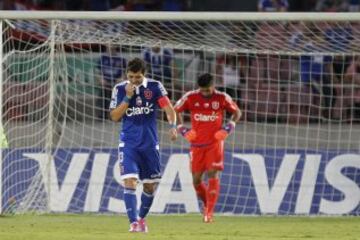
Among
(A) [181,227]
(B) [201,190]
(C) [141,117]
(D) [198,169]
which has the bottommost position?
(B) [201,190]

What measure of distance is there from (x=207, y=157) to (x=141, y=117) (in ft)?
11.4

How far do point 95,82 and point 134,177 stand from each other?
21.0ft

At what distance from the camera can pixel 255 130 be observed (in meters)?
18.7

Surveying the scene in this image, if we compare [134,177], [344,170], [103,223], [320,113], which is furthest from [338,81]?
[134,177]

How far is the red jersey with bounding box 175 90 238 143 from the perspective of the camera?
1620 centimetres

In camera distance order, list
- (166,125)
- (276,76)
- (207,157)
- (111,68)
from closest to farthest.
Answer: (207,157) → (166,125) → (111,68) → (276,76)

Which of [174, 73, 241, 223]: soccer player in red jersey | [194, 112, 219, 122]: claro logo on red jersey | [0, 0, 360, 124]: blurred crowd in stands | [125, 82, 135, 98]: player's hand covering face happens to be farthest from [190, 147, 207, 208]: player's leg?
[125, 82, 135, 98]: player's hand covering face

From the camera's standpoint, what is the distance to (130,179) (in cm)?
1256

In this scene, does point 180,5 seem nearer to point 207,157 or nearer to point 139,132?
point 207,157

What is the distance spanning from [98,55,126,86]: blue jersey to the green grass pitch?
9.60 feet

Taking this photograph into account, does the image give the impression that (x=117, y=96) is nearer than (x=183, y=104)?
Yes

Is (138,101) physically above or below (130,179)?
above

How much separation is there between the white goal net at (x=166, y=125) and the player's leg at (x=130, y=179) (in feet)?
13.0

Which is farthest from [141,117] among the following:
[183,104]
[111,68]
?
[111,68]
